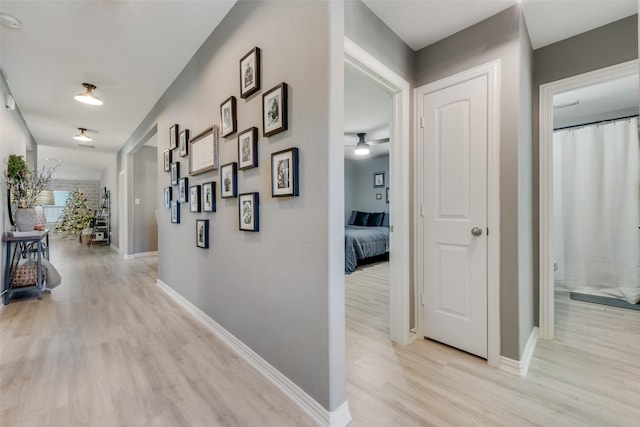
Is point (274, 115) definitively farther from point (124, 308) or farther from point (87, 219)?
point (87, 219)

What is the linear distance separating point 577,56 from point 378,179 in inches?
193

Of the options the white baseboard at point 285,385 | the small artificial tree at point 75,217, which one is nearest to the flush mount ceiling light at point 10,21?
the white baseboard at point 285,385

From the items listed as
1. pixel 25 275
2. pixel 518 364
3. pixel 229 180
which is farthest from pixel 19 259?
pixel 518 364

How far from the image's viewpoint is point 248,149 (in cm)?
174

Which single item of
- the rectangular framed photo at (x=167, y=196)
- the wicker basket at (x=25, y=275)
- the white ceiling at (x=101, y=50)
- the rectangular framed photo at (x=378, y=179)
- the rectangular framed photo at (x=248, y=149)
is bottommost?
the wicker basket at (x=25, y=275)

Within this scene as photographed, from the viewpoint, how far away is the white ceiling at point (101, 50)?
1.95 m

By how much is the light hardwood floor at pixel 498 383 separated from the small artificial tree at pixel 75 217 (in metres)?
10.1

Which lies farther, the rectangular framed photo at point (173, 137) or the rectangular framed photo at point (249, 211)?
the rectangular framed photo at point (173, 137)

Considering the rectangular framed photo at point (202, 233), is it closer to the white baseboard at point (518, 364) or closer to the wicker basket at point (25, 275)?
the white baseboard at point (518, 364)

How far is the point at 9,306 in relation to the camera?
2.85 metres

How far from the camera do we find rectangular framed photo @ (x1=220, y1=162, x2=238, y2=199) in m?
1.92

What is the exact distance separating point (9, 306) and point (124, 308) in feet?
4.15

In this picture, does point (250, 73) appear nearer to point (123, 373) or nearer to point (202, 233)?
point (202, 233)

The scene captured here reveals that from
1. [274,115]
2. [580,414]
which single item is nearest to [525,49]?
[274,115]
